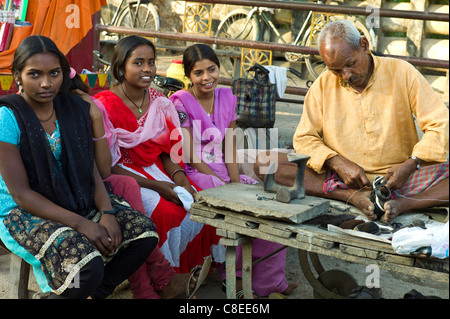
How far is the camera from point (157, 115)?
365 cm

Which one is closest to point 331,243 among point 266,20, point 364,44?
point 364,44

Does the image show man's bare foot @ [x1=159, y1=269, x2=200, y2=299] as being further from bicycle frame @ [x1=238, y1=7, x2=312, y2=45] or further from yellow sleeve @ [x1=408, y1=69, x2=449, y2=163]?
bicycle frame @ [x1=238, y1=7, x2=312, y2=45]

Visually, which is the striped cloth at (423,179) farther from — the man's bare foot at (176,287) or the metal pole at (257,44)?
the metal pole at (257,44)

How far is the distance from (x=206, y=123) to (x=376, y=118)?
1.14 m

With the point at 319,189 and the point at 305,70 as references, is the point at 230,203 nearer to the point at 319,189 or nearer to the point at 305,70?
the point at 319,189

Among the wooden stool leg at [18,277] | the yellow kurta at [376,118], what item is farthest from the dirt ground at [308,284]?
the yellow kurta at [376,118]

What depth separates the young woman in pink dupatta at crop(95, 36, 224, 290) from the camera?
336cm

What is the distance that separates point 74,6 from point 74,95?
9.88ft

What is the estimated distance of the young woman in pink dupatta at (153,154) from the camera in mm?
3356

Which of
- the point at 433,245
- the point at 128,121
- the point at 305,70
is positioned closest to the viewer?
the point at 433,245

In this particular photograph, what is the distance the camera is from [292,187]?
9.76ft

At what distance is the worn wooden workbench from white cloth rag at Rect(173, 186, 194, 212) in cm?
33

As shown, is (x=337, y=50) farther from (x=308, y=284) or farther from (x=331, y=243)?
(x=308, y=284)

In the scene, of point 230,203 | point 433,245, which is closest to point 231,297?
point 230,203
